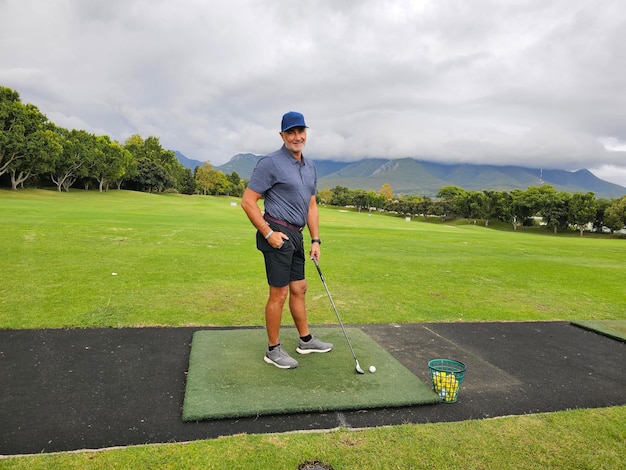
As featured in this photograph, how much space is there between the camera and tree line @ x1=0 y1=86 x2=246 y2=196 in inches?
1777

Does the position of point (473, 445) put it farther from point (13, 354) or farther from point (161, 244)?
point (161, 244)

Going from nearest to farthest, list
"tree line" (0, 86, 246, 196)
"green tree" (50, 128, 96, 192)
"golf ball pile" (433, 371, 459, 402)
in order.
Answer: "golf ball pile" (433, 371, 459, 402), "tree line" (0, 86, 246, 196), "green tree" (50, 128, 96, 192)

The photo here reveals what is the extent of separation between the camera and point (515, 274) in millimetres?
12195

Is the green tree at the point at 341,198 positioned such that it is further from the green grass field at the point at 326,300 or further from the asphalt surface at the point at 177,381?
the asphalt surface at the point at 177,381

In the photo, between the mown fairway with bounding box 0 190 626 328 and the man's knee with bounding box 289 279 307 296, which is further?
the mown fairway with bounding box 0 190 626 328

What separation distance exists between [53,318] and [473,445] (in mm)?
5852

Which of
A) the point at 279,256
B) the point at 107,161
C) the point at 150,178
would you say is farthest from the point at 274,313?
the point at 150,178

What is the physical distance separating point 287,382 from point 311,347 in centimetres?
91

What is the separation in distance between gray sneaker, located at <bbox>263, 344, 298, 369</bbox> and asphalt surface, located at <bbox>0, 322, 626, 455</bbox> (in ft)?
3.18

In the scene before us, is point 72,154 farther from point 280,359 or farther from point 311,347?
point 280,359

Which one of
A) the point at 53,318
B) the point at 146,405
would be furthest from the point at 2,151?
the point at 146,405

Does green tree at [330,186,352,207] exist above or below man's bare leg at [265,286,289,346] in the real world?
above

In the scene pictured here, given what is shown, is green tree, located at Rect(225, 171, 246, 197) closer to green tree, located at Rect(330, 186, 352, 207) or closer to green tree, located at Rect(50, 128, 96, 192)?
green tree, located at Rect(330, 186, 352, 207)

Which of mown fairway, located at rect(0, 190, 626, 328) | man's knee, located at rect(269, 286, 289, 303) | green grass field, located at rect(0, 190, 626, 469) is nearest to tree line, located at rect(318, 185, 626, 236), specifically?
green grass field, located at rect(0, 190, 626, 469)
